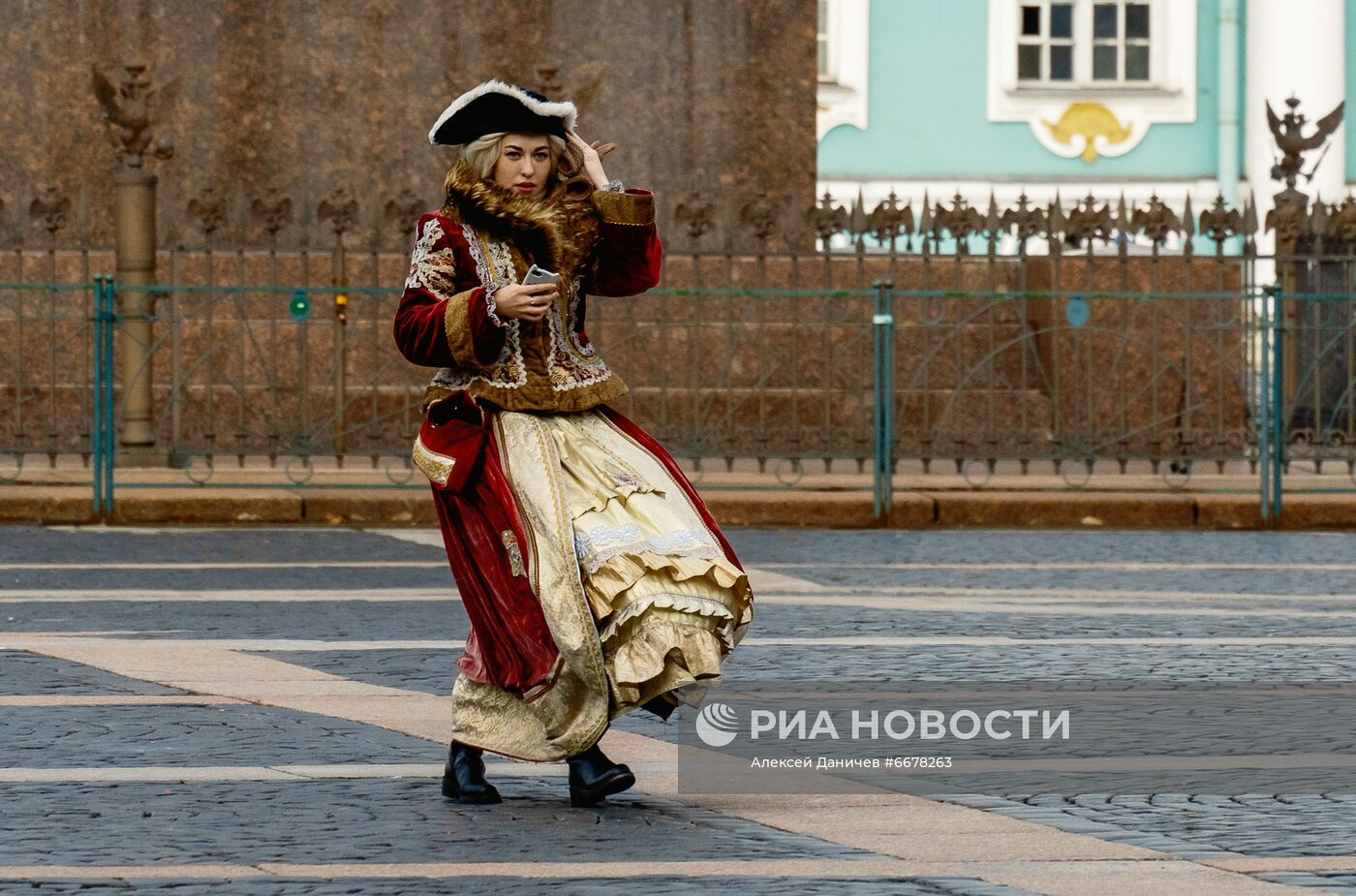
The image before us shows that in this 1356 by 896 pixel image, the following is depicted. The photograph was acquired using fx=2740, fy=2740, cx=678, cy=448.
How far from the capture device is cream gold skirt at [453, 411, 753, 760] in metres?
5.76

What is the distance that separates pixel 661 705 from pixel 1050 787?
0.92m

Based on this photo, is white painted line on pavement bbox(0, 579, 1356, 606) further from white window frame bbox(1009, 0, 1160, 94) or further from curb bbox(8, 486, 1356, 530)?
white window frame bbox(1009, 0, 1160, 94)

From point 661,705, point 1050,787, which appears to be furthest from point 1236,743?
point 661,705

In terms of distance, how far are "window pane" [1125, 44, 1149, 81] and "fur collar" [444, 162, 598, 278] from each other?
90.1 ft

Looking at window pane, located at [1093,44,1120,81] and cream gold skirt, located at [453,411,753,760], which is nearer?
cream gold skirt, located at [453,411,753,760]

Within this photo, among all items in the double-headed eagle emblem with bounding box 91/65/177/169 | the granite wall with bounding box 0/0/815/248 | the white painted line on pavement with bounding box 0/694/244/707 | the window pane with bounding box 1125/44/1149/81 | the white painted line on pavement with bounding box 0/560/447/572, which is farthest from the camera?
the window pane with bounding box 1125/44/1149/81

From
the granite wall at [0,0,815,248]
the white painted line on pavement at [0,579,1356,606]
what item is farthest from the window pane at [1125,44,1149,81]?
the white painted line on pavement at [0,579,1356,606]

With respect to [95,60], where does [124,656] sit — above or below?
below

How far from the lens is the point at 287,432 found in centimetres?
1561

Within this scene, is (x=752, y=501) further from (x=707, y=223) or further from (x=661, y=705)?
(x=661, y=705)

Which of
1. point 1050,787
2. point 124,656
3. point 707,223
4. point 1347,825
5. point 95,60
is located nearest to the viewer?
point 1347,825

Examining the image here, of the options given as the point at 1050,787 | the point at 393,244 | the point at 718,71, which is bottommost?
the point at 1050,787

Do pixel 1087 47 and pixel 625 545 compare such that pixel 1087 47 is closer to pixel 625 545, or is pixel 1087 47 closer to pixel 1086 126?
pixel 1086 126

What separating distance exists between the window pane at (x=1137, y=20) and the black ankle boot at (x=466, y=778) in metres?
27.9
